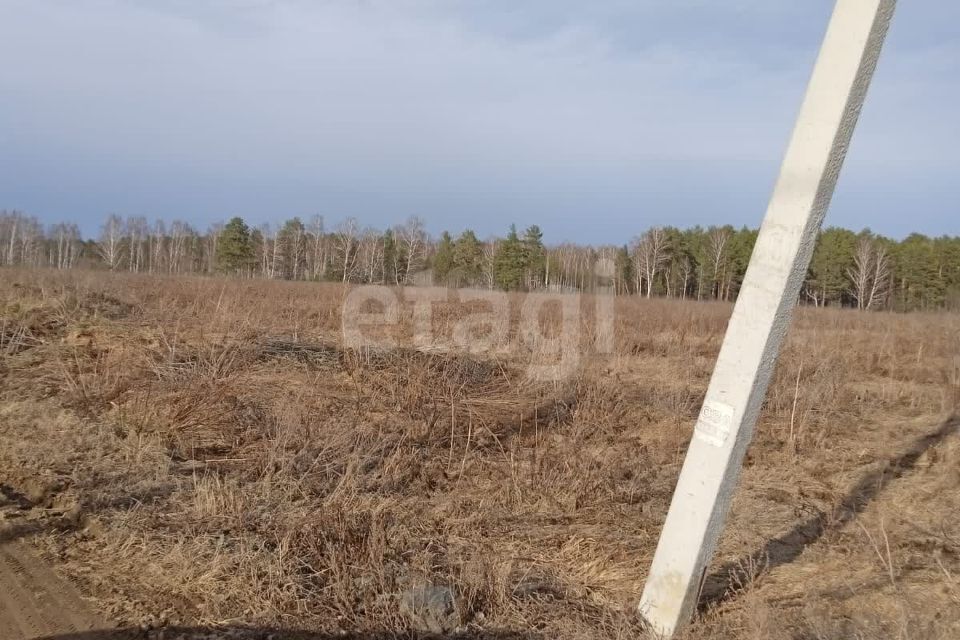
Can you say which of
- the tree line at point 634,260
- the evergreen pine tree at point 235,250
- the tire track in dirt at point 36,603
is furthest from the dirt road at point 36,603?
the evergreen pine tree at point 235,250

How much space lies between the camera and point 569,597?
297 centimetres

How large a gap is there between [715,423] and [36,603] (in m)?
2.95

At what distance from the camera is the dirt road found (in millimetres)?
2605

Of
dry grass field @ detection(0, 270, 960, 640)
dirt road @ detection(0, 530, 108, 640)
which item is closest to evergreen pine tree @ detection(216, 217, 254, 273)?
dry grass field @ detection(0, 270, 960, 640)

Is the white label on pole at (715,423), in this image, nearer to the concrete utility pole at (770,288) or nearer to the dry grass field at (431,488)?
the concrete utility pole at (770,288)

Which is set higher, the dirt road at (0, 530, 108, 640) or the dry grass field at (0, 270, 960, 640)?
the dry grass field at (0, 270, 960, 640)

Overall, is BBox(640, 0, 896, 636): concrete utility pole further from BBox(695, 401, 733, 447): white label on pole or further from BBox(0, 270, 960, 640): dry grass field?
BBox(0, 270, 960, 640): dry grass field

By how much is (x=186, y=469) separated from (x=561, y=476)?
8.67 ft

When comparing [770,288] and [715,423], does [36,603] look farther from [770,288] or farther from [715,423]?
[770,288]

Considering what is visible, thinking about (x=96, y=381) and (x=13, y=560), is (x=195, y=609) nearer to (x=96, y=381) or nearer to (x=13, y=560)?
(x=13, y=560)

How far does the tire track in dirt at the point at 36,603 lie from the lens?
2609 millimetres

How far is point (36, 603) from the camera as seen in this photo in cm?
277

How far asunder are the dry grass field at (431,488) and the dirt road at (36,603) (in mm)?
93

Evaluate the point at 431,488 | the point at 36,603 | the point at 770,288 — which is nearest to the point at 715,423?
the point at 770,288
